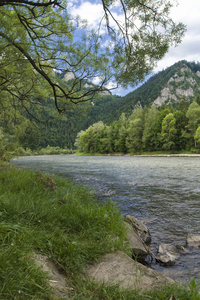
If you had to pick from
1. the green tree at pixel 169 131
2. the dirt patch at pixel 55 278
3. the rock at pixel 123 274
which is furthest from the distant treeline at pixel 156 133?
the dirt patch at pixel 55 278

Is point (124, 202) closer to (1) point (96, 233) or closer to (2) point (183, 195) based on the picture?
(2) point (183, 195)

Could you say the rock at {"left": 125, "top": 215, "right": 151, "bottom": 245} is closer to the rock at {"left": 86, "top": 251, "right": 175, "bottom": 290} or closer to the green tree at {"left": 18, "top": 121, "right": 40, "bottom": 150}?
the rock at {"left": 86, "top": 251, "right": 175, "bottom": 290}

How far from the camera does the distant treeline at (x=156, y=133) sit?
5845 cm

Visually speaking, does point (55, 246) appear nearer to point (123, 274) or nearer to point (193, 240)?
point (123, 274)

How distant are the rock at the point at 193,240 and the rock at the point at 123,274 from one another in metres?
2.59

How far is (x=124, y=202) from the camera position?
8750 mm

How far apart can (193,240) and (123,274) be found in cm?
320

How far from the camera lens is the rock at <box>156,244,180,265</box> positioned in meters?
4.20

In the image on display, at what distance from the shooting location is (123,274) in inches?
109

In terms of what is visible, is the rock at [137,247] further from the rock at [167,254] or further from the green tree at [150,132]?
the green tree at [150,132]

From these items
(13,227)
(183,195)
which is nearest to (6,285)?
(13,227)

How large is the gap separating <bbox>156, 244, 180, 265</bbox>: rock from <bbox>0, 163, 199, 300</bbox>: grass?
110 centimetres

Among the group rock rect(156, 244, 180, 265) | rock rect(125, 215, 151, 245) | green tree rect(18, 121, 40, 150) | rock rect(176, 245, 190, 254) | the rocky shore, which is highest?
green tree rect(18, 121, 40, 150)

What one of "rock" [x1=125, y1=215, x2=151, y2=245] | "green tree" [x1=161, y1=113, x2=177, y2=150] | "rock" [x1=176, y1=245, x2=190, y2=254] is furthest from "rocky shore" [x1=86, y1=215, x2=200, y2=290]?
"green tree" [x1=161, y1=113, x2=177, y2=150]
